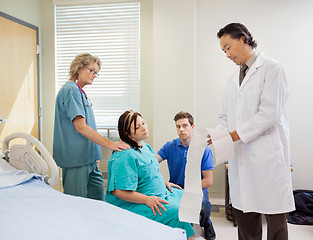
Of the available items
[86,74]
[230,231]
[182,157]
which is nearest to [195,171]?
[182,157]

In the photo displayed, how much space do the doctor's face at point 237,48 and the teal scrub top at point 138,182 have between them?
0.72 meters

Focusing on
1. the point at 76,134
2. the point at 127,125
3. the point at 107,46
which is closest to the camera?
the point at 127,125

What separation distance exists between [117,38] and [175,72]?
792mm

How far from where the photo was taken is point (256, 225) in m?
1.62

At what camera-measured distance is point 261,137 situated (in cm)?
150

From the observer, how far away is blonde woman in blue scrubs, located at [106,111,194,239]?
1.48 meters

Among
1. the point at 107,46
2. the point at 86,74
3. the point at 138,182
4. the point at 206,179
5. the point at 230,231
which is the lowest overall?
the point at 230,231

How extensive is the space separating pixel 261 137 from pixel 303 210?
146 cm

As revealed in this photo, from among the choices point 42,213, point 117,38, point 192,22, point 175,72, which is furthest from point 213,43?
point 42,213

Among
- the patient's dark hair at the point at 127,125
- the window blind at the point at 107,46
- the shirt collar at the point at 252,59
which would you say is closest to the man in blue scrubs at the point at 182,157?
the patient's dark hair at the point at 127,125

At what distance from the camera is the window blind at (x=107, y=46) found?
3217mm

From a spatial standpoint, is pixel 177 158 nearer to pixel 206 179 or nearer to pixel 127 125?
pixel 206 179

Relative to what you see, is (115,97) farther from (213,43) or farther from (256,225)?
(256,225)

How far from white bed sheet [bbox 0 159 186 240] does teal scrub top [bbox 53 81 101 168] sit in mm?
481
